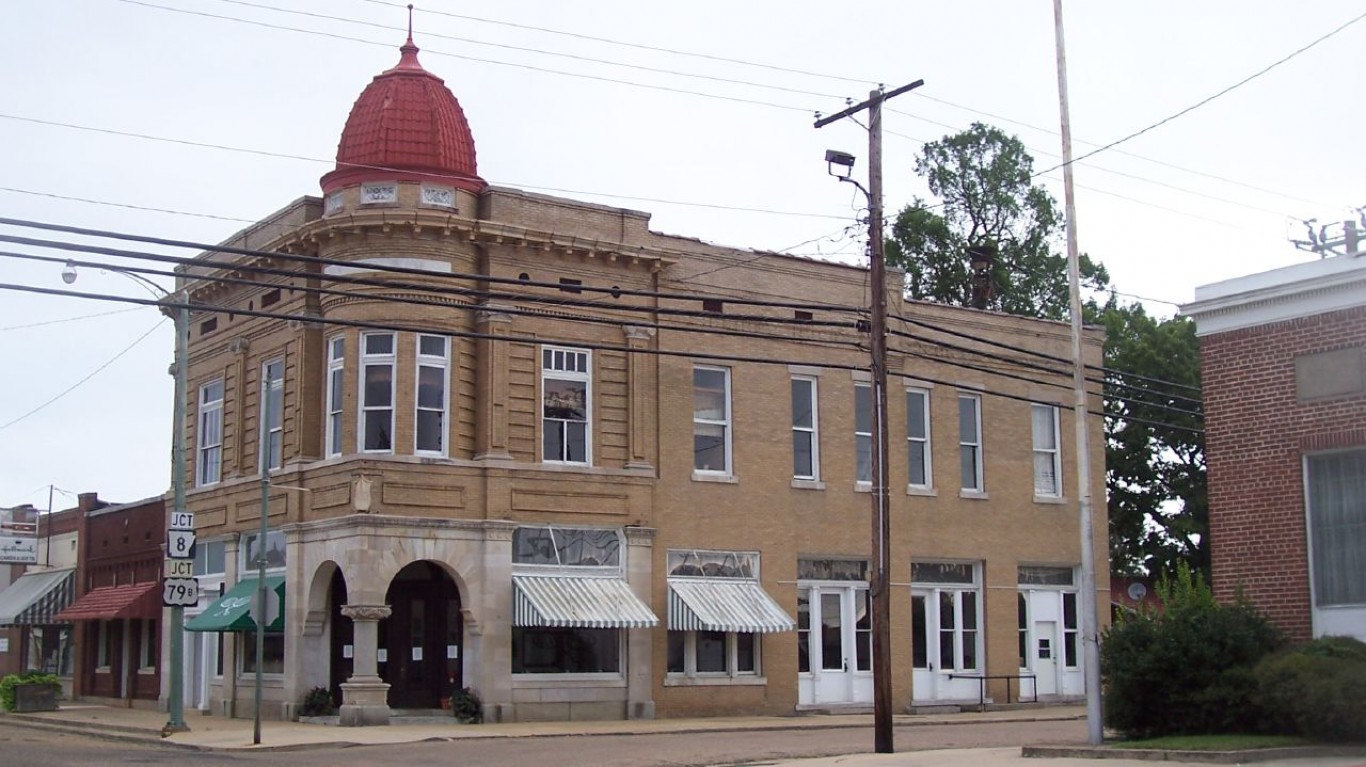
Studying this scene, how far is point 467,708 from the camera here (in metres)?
31.3

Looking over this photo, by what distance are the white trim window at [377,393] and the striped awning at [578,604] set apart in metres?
3.94

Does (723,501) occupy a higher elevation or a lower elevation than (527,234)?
lower

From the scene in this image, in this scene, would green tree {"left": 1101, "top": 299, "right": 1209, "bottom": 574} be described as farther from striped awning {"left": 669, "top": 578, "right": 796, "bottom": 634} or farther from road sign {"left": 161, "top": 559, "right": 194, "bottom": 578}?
road sign {"left": 161, "top": 559, "right": 194, "bottom": 578}

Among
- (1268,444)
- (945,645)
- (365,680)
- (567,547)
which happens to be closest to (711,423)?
(567,547)

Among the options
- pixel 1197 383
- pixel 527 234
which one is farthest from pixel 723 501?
pixel 1197 383

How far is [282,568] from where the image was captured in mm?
33750

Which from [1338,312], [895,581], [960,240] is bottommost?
[895,581]

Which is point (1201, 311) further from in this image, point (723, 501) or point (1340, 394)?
point (723, 501)

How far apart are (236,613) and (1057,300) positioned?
116 feet

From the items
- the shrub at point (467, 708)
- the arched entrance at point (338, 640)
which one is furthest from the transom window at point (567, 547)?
the arched entrance at point (338, 640)

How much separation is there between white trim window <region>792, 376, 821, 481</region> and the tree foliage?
1964cm

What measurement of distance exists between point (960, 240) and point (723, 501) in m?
26.9

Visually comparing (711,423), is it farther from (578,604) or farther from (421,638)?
(421,638)

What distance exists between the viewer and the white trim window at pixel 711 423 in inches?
1414
